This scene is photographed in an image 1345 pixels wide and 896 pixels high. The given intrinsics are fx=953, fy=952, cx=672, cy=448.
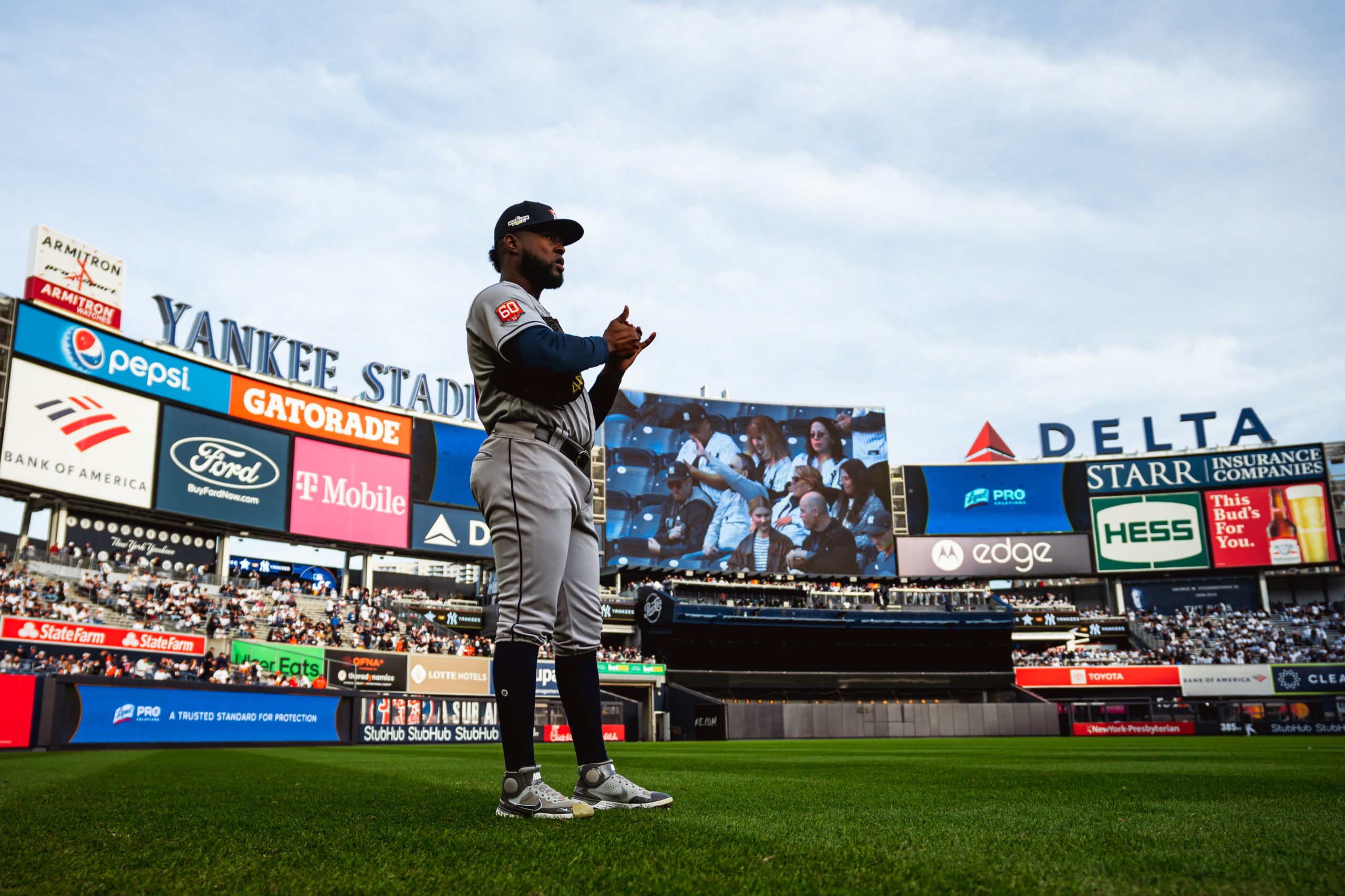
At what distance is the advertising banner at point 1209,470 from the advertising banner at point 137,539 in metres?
39.7

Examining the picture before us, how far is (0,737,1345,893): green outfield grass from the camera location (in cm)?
184

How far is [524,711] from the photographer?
3.24 m

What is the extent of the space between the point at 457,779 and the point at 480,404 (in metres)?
2.90

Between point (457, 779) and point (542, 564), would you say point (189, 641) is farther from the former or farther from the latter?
point (542, 564)

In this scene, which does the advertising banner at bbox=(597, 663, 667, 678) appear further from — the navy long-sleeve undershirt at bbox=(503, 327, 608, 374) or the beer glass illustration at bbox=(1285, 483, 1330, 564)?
the beer glass illustration at bbox=(1285, 483, 1330, 564)

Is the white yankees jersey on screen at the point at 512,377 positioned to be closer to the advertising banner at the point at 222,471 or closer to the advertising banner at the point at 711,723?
the advertising banner at the point at 222,471

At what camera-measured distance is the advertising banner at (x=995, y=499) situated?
154 ft

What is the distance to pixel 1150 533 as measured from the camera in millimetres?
45781

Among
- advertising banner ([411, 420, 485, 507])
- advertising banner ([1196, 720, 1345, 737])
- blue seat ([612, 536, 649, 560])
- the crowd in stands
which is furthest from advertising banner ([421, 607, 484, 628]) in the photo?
advertising banner ([1196, 720, 1345, 737])

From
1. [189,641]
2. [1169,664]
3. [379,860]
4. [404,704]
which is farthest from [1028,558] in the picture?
[379,860]

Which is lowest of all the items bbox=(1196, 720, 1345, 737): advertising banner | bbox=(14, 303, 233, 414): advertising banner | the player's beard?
bbox=(1196, 720, 1345, 737): advertising banner

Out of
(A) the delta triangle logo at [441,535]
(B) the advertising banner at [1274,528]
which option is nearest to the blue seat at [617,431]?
(A) the delta triangle logo at [441,535]

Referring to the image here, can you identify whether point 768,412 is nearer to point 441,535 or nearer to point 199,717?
point 441,535

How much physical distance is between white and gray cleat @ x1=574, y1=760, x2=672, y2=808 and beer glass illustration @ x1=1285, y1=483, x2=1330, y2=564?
50.3 meters
